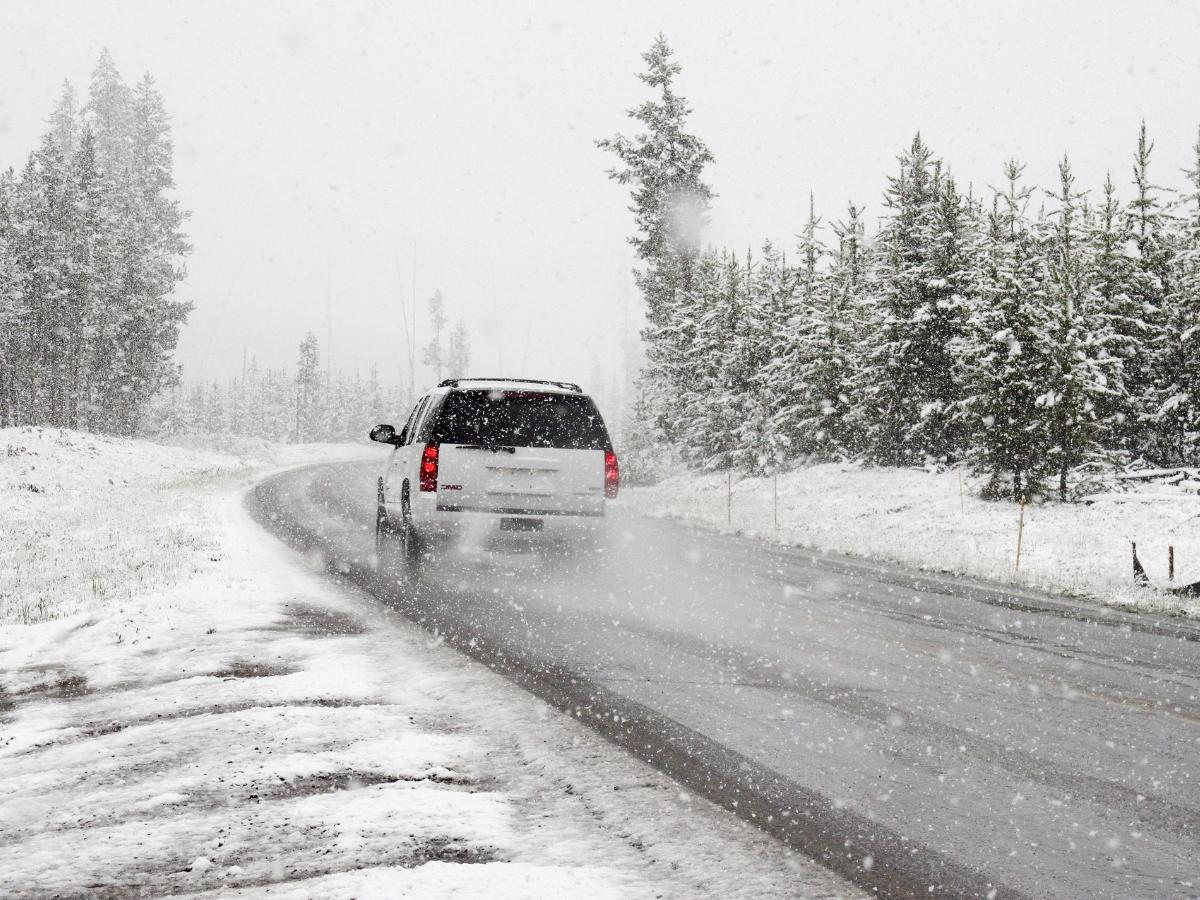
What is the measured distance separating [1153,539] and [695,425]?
64.9 ft

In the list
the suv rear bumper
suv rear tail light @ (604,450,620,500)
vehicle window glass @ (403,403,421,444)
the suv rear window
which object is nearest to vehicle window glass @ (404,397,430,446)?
vehicle window glass @ (403,403,421,444)

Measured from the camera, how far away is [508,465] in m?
11.5

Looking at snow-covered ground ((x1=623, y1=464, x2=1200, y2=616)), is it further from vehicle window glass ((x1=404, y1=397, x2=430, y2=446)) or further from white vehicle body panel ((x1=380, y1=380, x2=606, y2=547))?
vehicle window glass ((x1=404, y1=397, x2=430, y2=446))

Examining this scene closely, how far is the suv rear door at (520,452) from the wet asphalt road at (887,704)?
86 cm

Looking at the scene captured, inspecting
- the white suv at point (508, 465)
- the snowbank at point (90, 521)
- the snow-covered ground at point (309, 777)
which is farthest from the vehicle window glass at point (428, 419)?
the snow-covered ground at point (309, 777)

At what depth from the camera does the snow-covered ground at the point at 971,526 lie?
43.1 ft

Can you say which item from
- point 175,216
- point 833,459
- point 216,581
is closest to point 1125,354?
point 833,459

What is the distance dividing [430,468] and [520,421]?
1.21m

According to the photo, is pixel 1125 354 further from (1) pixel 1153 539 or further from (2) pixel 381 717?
(2) pixel 381 717

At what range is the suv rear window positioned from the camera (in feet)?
38.3

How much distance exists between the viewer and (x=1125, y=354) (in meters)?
21.7

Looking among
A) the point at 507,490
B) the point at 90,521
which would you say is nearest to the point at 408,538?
the point at 507,490

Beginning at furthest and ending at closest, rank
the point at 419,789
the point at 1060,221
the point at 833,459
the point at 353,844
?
the point at 833,459, the point at 1060,221, the point at 419,789, the point at 353,844

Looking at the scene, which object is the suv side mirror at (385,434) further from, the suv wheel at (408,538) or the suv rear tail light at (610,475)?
the suv rear tail light at (610,475)
